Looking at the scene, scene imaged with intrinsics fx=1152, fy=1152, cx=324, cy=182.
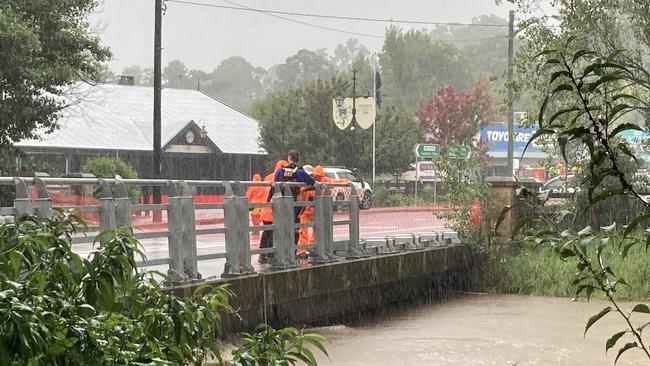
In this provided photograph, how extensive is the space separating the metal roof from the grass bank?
2231cm

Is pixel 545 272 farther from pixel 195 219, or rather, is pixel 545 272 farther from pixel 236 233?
pixel 195 219

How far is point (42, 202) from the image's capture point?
31.9 ft

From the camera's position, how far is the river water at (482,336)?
14.0 metres

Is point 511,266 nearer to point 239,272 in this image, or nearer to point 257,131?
point 239,272

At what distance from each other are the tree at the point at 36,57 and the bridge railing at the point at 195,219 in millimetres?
9742

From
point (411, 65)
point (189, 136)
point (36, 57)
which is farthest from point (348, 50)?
point (36, 57)

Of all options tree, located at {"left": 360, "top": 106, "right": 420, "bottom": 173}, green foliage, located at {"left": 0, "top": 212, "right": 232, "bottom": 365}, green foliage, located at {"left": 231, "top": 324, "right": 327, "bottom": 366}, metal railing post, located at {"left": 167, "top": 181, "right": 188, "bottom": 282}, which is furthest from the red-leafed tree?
green foliage, located at {"left": 0, "top": 212, "right": 232, "bottom": 365}

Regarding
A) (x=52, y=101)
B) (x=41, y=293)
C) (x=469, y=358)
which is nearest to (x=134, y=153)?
(x=52, y=101)

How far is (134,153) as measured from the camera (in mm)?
45344

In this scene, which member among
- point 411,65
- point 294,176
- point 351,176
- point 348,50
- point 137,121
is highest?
point 348,50

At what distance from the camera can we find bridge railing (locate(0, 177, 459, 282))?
32.9ft

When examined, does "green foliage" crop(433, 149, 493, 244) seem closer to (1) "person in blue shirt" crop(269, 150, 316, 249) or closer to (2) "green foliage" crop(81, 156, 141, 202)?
(1) "person in blue shirt" crop(269, 150, 316, 249)

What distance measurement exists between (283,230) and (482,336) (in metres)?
3.69

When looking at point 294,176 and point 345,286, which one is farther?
point 345,286
